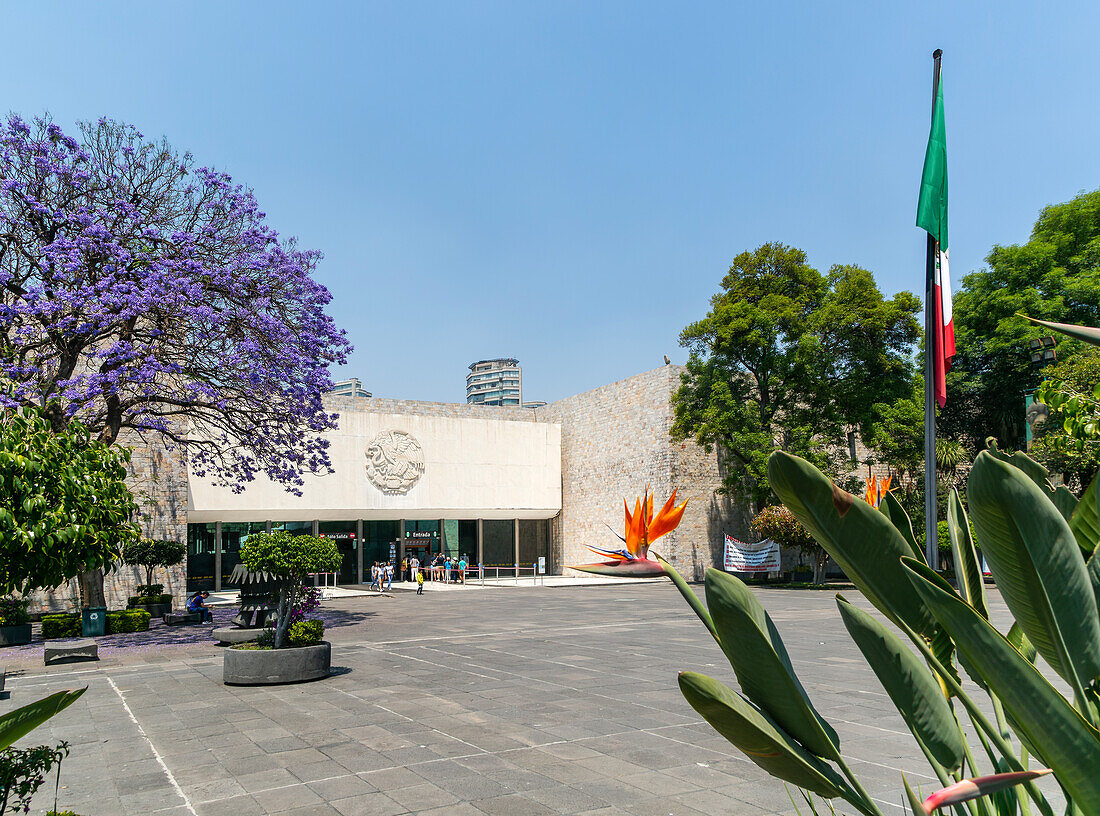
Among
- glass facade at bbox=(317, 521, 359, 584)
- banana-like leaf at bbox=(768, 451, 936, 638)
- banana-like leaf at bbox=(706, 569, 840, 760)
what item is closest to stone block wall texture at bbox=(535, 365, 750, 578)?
glass facade at bbox=(317, 521, 359, 584)

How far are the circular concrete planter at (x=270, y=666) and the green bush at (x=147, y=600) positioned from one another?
39.4 ft

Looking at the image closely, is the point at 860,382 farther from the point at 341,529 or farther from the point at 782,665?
the point at 782,665

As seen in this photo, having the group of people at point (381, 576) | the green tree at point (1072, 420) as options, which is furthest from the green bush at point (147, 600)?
the green tree at point (1072, 420)

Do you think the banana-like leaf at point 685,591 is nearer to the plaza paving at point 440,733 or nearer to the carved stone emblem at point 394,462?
the plaza paving at point 440,733

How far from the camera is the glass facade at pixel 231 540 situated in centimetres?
3039

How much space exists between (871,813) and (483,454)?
3450cm

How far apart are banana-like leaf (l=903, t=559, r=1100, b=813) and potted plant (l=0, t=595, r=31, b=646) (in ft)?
63.7

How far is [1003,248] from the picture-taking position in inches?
1296

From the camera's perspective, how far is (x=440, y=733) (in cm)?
759

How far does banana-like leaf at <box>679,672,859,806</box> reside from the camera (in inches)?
48.2

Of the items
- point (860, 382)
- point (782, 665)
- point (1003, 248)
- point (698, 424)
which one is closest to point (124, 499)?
point (782, 665)

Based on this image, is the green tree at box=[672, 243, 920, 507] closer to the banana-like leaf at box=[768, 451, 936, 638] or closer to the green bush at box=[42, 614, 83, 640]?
the green bush at box=[42, 614, 83, 640]

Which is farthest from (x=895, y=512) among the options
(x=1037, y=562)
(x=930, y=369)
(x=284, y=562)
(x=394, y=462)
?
(x=394, y=462)

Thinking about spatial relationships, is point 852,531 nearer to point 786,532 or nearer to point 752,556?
point 786,532
